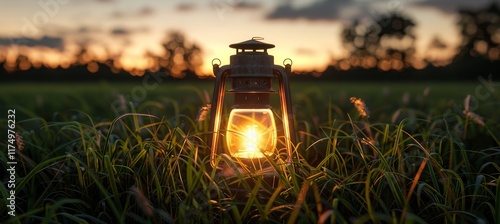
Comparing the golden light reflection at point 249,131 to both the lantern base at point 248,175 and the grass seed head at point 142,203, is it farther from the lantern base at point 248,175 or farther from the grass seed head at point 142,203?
the grass seed head at point 142,203

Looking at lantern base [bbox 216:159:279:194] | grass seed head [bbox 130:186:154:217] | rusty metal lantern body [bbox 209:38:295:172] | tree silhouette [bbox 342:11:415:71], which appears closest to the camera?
grass seed head [bbox 130:186:154:217]

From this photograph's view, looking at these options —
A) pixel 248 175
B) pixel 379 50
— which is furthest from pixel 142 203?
pixel 379 50

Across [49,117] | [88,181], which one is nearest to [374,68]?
[49,117]

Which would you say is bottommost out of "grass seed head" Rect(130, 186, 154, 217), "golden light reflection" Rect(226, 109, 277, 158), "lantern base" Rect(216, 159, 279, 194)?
"lantern base" Rect(216, 159, 279, 194)

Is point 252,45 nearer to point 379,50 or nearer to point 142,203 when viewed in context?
point 142,203

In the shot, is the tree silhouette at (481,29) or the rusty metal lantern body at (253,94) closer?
the rusty metal lantern body at (253,94)

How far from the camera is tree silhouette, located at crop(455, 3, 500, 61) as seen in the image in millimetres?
59209

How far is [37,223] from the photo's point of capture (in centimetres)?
254

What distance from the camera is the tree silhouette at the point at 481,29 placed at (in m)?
59.2

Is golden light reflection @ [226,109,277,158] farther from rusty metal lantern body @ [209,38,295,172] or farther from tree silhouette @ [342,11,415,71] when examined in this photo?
tree silhouette @ [342,11,415,71]

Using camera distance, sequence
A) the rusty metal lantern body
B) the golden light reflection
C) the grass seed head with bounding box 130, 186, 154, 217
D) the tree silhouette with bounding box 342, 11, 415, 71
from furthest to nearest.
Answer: the tree silhouette with bounding box 342, 11, 415, 71 → the golden light reflection → the rusty metal lantern body → the grass seed head with bounding box 130, 186, 154, 217

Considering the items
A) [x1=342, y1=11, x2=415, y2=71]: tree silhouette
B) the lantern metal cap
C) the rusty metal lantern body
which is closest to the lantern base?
the rusty metal lantern body

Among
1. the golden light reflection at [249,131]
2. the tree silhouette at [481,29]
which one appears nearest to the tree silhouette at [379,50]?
the tree silhouette at [481,29]

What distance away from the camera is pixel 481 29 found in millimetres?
61750
